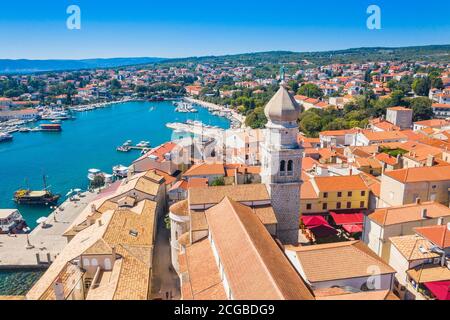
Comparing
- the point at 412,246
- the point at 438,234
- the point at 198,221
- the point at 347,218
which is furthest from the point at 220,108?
the point at 412,246

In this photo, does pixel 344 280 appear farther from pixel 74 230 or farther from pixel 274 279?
pixel 74 230

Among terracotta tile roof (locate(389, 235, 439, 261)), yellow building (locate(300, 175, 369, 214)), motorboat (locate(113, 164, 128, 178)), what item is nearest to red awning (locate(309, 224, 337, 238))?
yellow building (locate(300, 175, 369, 214))

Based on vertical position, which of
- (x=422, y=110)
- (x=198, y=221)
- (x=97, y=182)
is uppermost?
(x=422, y=110)

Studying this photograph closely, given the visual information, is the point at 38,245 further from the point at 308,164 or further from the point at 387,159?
the point at 387,159

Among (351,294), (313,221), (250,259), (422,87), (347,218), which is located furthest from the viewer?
(422,87)

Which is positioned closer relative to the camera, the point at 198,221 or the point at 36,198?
the point at 198,221

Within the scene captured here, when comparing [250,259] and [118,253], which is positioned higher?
[250,259]

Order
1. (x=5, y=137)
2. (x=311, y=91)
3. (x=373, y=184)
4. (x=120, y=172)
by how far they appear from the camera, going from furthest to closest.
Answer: (x=311, y=91) < (x=5, y=137) < (x=120, y=172) < (x=373, y=184)

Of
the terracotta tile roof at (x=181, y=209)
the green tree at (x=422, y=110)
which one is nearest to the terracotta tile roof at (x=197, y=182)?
the terracotta tile roof at (x=181, y=209)

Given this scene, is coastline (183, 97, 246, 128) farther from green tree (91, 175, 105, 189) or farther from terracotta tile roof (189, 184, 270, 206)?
terracotta tile roof (189, 184, 270, 206)
